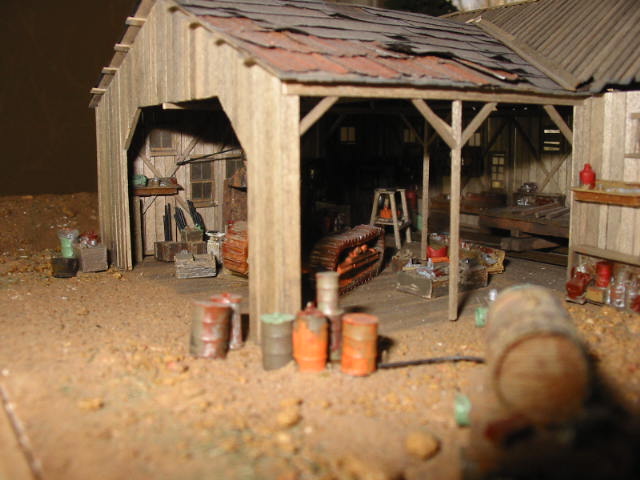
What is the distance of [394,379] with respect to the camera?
8328mm

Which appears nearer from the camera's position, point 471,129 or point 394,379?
point 394,379

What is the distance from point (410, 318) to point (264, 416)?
4.23 meters

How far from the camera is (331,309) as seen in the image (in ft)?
28.5

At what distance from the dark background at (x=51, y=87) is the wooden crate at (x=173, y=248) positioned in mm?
6205

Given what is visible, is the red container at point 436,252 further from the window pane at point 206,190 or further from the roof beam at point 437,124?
the window pane at point 206,190

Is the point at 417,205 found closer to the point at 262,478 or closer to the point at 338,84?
the point at 338,84

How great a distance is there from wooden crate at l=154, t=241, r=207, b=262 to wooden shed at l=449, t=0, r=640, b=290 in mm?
7455

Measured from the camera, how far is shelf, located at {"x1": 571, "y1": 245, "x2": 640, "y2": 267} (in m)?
11.3

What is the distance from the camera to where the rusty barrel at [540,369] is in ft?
20.4

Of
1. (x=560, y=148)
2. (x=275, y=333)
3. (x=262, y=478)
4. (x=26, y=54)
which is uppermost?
(x=26, y=54)

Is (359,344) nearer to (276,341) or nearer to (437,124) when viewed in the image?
(276,341)

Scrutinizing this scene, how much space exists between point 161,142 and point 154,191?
1.12 metres

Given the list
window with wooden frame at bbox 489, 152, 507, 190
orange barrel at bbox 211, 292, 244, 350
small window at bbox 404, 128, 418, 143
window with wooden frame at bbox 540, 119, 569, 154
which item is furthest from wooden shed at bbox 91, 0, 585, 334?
small window at bbox 404, 128, 418, 143

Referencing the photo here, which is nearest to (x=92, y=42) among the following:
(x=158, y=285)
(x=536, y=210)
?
(x=158, y=285)
